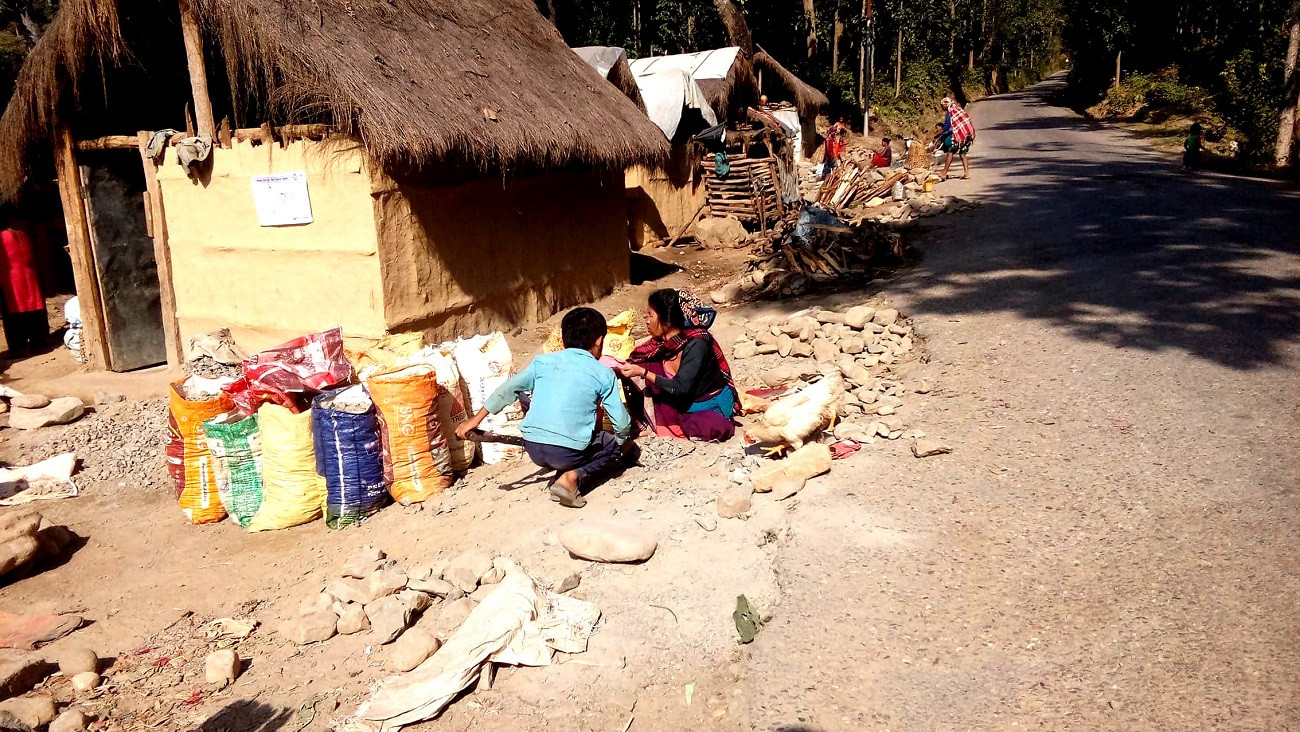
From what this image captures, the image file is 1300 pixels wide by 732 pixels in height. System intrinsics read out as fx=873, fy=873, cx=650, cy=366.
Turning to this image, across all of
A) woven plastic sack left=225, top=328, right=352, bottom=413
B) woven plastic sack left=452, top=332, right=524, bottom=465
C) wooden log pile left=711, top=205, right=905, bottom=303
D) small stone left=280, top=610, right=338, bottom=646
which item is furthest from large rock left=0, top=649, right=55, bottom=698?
wooden log pile left=711, top=205, right=905, bottom=303

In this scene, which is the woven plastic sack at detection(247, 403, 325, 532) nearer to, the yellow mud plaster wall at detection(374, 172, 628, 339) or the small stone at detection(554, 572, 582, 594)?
the small stone at detection(554, 572, 582, 594)

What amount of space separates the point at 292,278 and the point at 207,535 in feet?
9.05

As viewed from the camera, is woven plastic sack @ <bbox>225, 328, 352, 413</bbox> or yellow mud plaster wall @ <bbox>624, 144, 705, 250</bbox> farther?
yellow mud plaster wall @ <bbox>624, 144, 705, 250</bbox>

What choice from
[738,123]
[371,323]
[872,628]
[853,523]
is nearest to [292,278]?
[371,323]

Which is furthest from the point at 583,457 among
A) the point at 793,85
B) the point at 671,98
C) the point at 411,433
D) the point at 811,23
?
the point at 811,23

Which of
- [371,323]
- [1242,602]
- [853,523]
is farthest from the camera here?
[371,323]

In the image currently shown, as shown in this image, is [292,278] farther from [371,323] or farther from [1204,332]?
[1204,332]

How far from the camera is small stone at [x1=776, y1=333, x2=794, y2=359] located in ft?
22.6

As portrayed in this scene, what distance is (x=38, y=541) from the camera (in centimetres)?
466

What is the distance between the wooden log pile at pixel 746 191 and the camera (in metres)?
14.5

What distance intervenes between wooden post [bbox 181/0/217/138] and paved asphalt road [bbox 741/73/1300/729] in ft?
19.0

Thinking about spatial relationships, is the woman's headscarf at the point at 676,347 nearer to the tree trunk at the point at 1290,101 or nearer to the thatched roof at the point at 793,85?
the tree trunk at the point at 1290,101

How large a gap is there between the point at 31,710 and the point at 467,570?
1.65 meters

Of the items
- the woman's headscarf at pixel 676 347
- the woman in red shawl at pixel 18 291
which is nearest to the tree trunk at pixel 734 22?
the woman in red shawl at pixel 18 291
